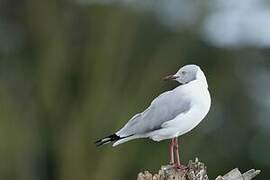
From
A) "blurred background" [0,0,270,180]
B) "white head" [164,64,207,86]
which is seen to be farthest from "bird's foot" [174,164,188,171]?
"blurred background" [0,0,270,180]

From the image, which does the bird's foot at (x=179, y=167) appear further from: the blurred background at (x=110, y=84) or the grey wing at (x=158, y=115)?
the blurred background at (x=110, y=84)

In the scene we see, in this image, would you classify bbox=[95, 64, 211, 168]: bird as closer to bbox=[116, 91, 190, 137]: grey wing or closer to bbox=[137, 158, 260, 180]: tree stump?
bbox=[116, 91, 190, 137]: grey wing

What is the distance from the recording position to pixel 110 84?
11.1 m

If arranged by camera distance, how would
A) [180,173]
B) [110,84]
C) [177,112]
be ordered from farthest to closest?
[110,84], [180,173], [177,112]

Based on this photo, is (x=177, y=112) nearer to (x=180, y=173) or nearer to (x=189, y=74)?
(x=189, y=74)

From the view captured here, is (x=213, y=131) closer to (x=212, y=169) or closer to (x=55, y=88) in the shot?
(x=212, y=169)

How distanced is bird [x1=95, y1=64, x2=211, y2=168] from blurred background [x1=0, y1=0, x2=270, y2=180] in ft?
17.7

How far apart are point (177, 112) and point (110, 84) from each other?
5932mm

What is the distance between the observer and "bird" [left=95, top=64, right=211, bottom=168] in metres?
5.14

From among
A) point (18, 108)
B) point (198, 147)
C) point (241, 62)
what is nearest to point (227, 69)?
point (241, 62)

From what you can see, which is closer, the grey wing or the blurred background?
the grey wing

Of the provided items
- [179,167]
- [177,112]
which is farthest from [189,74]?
[179,167]

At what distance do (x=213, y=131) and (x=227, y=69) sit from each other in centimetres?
82

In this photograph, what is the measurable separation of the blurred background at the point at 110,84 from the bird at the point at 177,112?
17.7 ft
